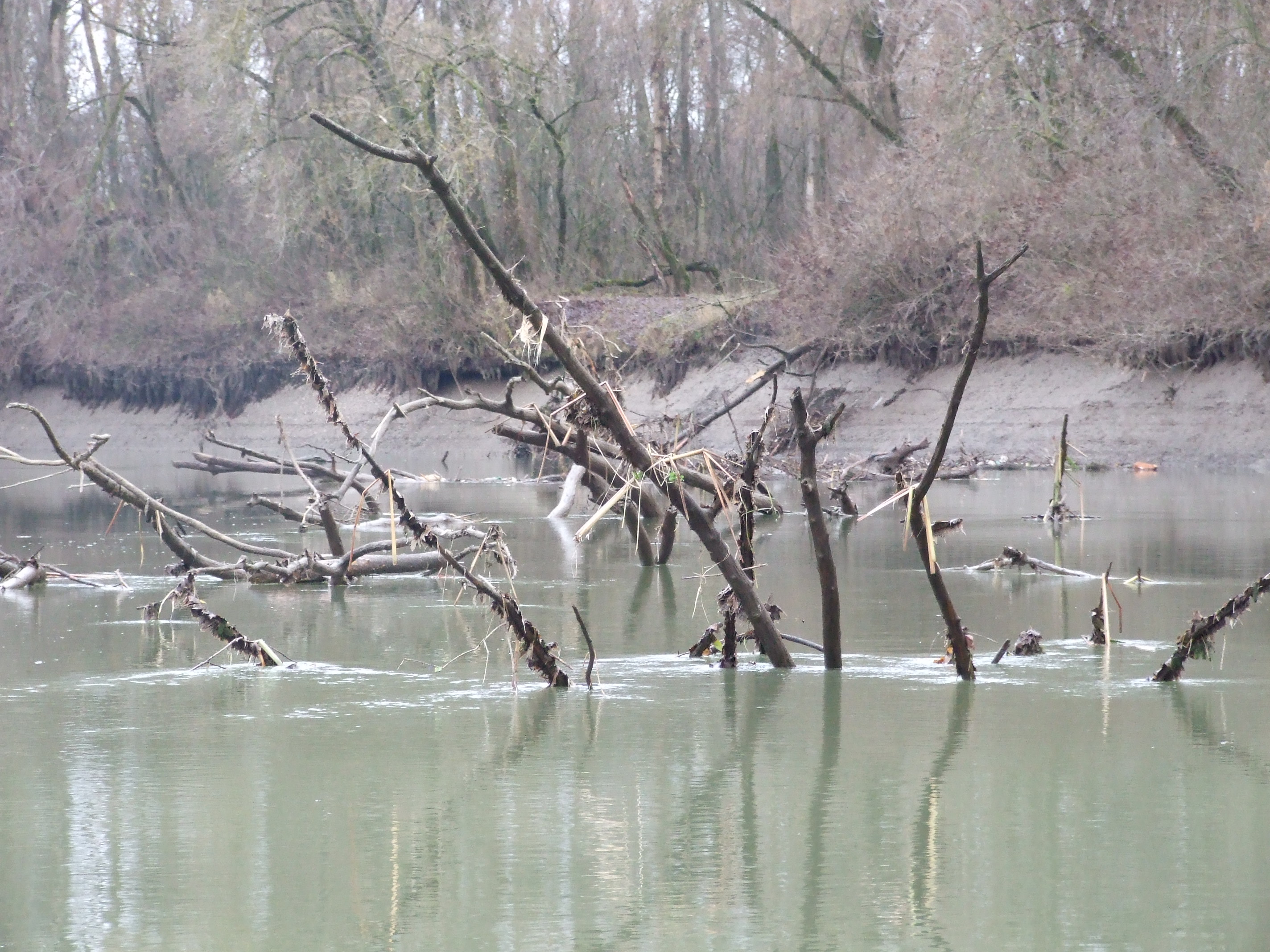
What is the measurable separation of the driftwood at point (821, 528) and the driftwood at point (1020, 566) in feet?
11.1

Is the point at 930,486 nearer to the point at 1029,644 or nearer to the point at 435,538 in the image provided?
the point at 1029,644

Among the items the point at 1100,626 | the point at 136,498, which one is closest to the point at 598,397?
the point at 1100,626

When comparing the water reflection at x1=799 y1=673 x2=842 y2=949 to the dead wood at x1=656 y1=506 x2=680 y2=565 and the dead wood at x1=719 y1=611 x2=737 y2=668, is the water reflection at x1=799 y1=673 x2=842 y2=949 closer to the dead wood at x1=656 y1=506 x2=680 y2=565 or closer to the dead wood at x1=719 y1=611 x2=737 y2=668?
the dead wood at x1=719 y1=611 x2=737 y2=668

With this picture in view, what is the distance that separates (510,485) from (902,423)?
6.82 meters

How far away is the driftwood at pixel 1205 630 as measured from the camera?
6508mm

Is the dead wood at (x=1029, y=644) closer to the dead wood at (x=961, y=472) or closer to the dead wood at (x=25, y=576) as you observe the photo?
the dead wood at (x=25, y=576)

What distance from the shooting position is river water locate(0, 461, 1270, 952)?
4180mm

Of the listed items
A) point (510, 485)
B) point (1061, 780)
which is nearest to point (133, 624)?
point (1061, 780)

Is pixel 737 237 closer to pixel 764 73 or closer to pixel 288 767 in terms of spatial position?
pixel 764 73

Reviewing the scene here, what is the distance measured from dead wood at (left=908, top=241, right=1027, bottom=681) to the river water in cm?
15

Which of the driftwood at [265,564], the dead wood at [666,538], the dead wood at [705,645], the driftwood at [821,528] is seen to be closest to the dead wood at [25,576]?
the driftwood at [265,564]

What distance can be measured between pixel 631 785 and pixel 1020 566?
6.06 m

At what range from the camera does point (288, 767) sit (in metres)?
5.72

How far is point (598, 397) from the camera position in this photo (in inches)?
259
